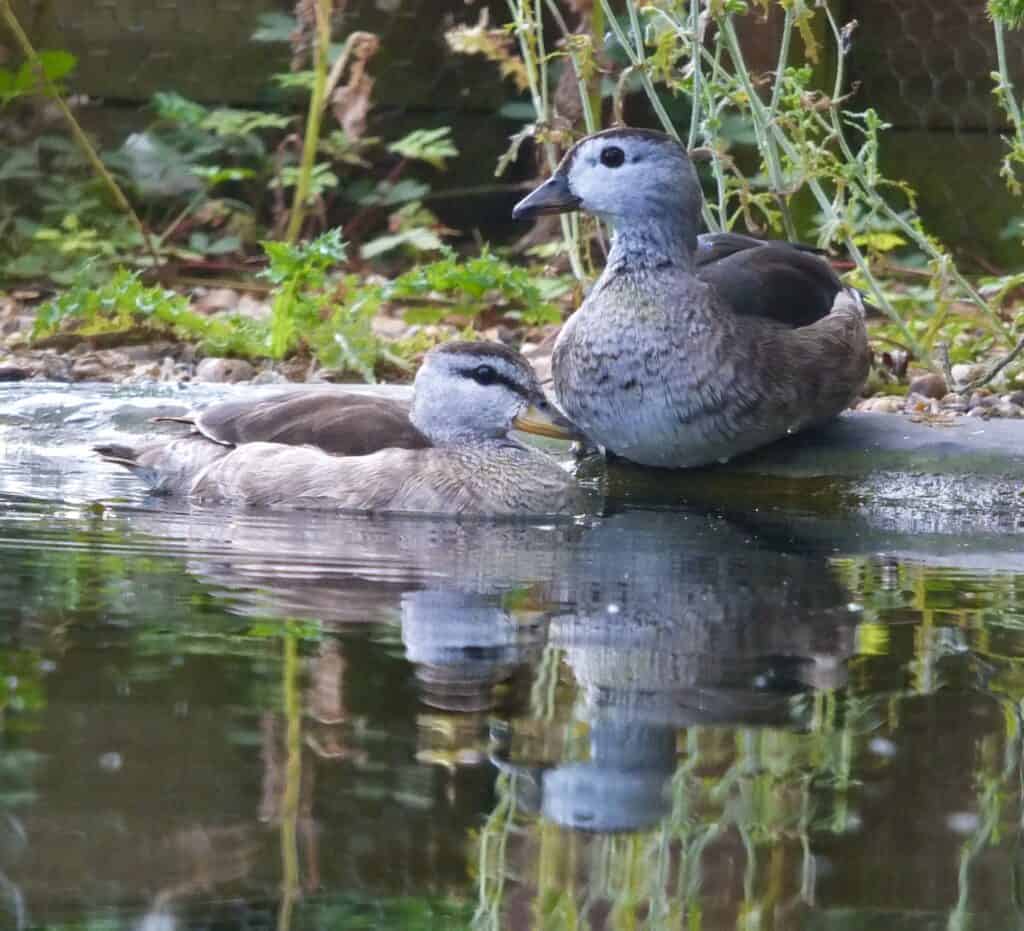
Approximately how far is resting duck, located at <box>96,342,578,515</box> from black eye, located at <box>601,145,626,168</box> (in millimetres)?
627

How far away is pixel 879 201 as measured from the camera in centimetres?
557

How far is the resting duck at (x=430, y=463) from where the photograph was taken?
5059 mm

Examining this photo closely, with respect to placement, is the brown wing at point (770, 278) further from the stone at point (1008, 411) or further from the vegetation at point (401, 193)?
the stone at point (1008, 411)

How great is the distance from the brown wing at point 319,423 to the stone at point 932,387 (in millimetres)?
1863

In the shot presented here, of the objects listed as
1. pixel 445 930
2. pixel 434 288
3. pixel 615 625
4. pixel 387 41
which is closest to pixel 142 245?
pixel 387 41

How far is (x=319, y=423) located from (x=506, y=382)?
1.71 ft

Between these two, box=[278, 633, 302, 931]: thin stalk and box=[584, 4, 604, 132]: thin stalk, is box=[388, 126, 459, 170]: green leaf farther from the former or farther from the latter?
box=[278, 633, 302, 931]: thin stalk

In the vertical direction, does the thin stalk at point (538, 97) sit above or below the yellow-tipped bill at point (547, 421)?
above

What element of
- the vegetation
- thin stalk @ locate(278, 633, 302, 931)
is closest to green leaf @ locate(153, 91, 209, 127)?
the vegetation

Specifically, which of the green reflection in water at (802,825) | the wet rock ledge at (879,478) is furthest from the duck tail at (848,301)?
the green reflection in water at (802,825)

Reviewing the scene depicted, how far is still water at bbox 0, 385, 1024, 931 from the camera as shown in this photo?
6.46ft

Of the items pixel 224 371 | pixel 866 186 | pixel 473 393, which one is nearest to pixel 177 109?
pixel 224 371

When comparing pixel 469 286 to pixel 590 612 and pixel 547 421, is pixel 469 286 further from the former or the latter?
pixel 590 612

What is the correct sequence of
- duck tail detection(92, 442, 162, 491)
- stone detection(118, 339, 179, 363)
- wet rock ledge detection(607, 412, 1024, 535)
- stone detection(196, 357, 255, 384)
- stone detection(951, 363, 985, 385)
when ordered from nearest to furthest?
wet rock ledge detection(607, 412, 1024, 535) → duck tail detection(92, 442, 162, 491) → stone detection(951, 363, 985, 385) → stone detection(196, 357, 255, 384) → stone detection(118, 339, 179, 363)
